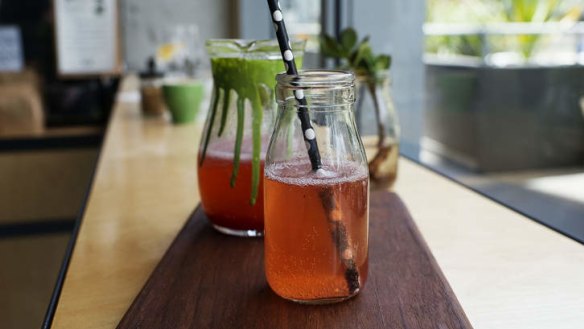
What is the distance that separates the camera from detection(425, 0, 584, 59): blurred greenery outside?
0.85 meters

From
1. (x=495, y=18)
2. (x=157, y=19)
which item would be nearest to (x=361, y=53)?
(x=495, y=18)

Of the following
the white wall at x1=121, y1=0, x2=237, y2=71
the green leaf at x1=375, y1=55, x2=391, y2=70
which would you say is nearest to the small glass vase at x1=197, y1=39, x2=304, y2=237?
the green leaf at x1=375, y1=55, x2=391, y2=70

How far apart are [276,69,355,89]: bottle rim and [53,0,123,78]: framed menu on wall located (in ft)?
10.3

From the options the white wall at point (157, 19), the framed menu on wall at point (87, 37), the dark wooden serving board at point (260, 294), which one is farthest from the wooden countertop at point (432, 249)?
the white wall at point (157, 19)

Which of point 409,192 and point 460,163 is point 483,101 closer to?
point 460,163

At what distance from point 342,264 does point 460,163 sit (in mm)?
815

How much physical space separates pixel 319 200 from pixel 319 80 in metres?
0.10

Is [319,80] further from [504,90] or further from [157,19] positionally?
[157,19]

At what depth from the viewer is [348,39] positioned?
907 millimetres

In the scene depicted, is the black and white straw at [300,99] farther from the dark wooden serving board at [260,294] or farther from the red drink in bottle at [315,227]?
the dark wooden serving board at [260,294]

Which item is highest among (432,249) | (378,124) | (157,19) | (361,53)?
(157,19)

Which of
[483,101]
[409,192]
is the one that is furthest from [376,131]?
[483,101]

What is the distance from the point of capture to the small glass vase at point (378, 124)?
93 cm

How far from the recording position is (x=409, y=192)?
98 cm
